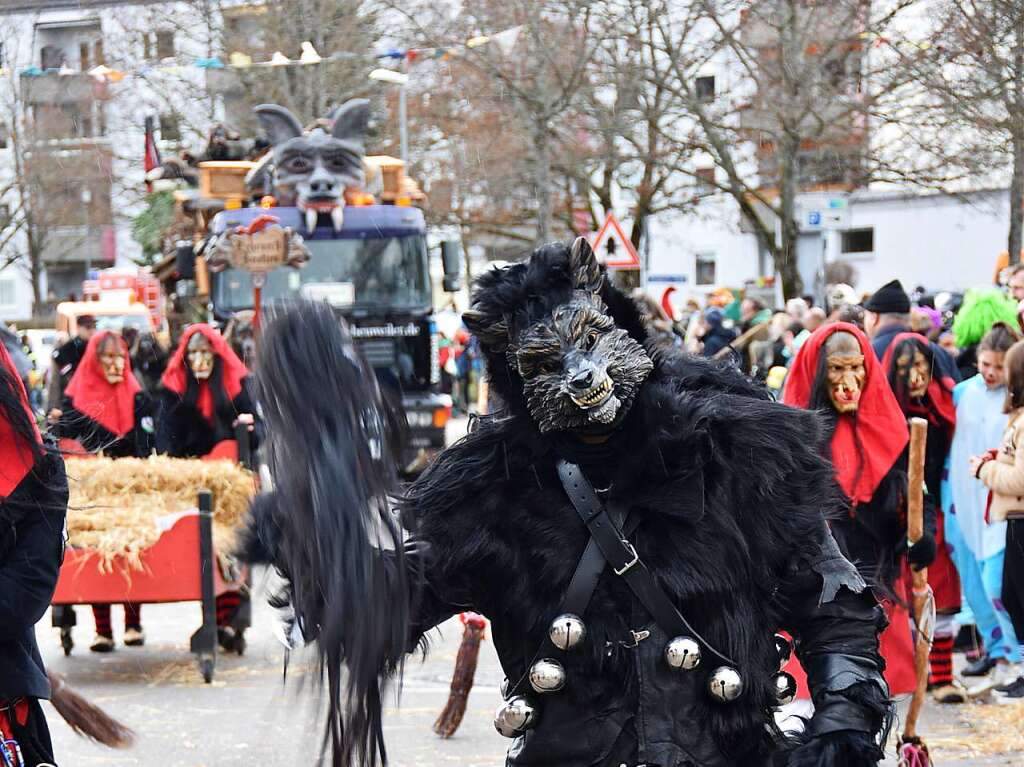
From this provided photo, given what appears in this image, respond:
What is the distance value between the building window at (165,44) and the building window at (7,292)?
140 ft

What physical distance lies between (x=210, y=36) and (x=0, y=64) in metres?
5.32

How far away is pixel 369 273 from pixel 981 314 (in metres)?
7.74

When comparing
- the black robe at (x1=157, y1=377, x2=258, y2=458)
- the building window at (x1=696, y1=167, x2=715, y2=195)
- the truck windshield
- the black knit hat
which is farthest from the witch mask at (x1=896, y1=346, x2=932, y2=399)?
the building window at (x1=696, y1=167, x2=715, y2=195)

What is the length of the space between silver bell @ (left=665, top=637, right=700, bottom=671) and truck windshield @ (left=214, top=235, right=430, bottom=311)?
13382mm

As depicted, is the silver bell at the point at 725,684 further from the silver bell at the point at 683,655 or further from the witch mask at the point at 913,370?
the witch mask at the point at 913,370

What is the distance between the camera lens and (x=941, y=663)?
27.7ft

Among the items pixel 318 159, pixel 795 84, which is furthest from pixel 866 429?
pixel 795 84

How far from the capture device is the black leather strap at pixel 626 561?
10.6ft

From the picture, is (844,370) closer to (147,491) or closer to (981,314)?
(981,314)

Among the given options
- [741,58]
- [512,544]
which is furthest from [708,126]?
[512,544]

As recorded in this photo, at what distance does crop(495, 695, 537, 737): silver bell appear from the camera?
3260 mm

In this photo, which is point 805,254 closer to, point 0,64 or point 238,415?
point 0,64

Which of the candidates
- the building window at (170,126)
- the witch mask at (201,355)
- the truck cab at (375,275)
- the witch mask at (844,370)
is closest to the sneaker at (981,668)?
the witch mask at (844,370)

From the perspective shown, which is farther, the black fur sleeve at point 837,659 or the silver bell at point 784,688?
the silver bell at point 784,688
